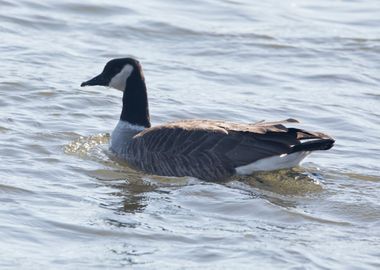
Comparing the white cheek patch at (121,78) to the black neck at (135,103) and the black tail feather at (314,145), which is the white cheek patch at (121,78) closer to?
the black neck at (135,103)

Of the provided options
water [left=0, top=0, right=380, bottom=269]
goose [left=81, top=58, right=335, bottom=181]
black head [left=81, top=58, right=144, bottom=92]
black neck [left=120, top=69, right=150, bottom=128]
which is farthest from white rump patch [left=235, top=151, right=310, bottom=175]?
black head [left=81, top=58, right=144, bottom=92]

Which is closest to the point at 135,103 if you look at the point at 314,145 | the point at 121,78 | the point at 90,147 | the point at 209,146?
the point at 121,78

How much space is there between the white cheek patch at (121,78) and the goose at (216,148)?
67cm

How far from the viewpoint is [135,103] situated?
43.4 feet

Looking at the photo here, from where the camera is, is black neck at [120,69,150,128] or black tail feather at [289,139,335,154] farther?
black neck at [120,69,150,128]

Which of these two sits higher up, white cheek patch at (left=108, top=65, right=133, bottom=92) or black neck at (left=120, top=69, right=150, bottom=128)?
white cheek patch at (left=108, top=65, right=133, bottom=92)

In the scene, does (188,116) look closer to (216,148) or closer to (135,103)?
(135,103)

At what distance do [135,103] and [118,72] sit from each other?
0.41 metres

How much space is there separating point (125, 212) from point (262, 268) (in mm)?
2022

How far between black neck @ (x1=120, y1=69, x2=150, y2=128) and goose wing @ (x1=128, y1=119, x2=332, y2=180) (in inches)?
22.2

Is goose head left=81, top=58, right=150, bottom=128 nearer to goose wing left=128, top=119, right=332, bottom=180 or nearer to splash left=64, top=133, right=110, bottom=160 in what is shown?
splash left=64, top=133, right=110, bottom=160

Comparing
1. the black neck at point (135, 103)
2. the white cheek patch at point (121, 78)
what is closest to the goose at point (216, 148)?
the black neck at point (135, 103)

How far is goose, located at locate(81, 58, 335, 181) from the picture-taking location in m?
12.0

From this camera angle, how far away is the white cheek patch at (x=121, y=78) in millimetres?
13156
